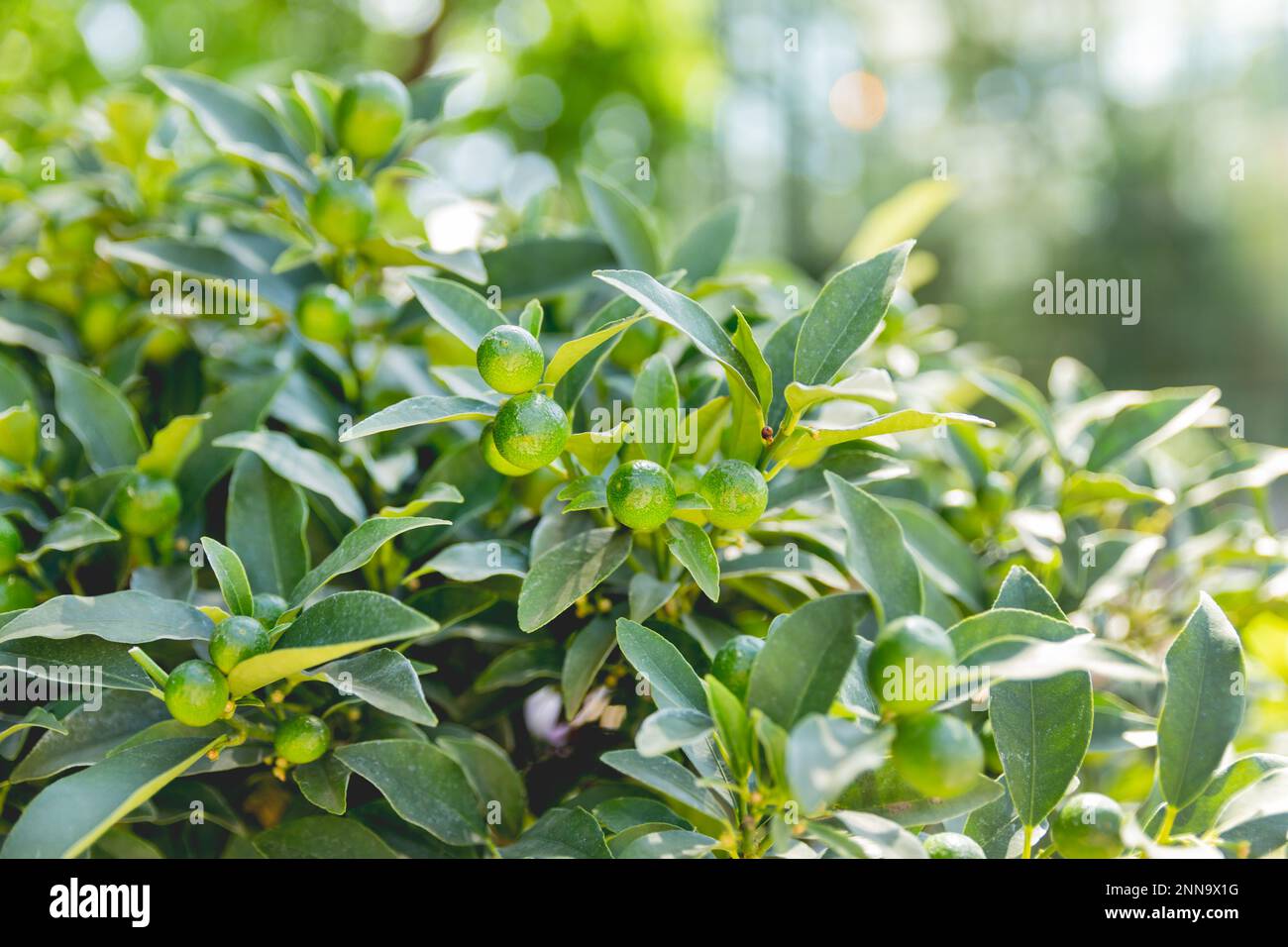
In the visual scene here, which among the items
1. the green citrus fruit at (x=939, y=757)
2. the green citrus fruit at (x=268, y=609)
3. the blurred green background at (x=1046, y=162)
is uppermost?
the blurred green background at (x=1046, y=162)

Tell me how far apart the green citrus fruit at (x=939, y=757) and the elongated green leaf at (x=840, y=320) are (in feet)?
0.75

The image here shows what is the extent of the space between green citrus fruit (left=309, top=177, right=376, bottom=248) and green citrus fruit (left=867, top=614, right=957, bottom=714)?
1.73 feet

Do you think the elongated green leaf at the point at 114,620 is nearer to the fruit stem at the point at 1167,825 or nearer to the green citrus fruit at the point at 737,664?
the green citrus fruit at the point at 737,664

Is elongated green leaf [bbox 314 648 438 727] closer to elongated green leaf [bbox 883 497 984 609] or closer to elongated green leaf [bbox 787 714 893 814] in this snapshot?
elongated green leaf [bbox 787 714 893 814]

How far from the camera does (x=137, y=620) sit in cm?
57

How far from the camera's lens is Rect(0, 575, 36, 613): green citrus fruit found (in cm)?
66

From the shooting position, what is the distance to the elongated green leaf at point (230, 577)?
57 cm

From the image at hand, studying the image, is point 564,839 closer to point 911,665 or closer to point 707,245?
point 911,665

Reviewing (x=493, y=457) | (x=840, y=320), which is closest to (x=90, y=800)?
(x=493, y=457)

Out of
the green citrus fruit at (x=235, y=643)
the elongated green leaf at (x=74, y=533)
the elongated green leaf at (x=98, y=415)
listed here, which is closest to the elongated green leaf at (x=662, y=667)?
the green citrus fruit at (x=235, y=643)

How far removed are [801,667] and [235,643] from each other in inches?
12.3

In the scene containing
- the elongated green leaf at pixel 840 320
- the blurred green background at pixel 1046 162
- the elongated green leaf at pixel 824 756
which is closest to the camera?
the elongated green leaf at pixel 824 756
